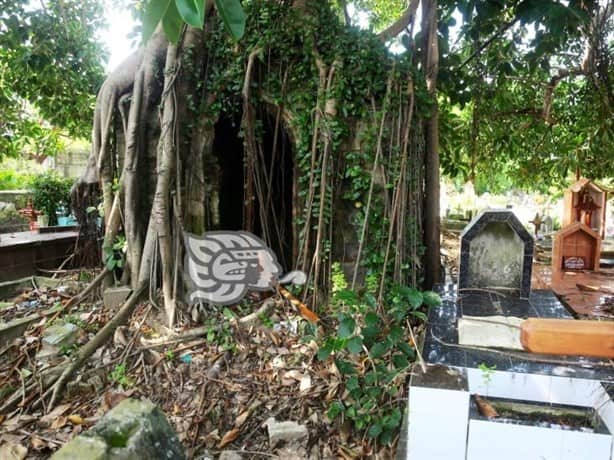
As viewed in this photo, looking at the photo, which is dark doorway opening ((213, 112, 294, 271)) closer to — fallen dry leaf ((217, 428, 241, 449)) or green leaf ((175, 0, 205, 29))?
fallen dry leaf ((217, 428, 241, 449))

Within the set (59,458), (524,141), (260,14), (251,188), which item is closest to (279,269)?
(251,188)

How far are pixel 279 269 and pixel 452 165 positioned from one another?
383 centimetres

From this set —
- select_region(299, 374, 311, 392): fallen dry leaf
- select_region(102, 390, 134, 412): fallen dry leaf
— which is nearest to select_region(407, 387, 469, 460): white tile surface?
select_region(299, 374, 311, 392): fallen dry leaf

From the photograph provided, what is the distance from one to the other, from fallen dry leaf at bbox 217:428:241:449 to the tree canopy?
4.94m

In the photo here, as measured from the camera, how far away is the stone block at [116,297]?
4.19 m

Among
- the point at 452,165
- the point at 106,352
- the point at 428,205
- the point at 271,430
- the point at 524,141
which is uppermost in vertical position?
the point at 524,141

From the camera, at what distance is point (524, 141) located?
7523 millimetres

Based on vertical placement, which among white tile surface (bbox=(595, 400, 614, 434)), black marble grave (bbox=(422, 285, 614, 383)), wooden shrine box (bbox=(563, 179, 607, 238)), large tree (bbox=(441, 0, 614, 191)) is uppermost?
large tree (bbox=(441, 0, 614, 191))

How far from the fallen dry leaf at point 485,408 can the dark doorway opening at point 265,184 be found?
2824 millimetres

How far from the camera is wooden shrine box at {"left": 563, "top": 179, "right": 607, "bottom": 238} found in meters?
5.81

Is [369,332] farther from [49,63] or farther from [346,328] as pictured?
[49,63]

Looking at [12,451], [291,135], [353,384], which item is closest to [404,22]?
[291,135]

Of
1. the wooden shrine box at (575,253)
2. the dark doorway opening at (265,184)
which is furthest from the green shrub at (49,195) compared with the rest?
the wooden shrine box at (575,253)

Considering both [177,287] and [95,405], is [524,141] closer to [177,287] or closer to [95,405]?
[177,287]
